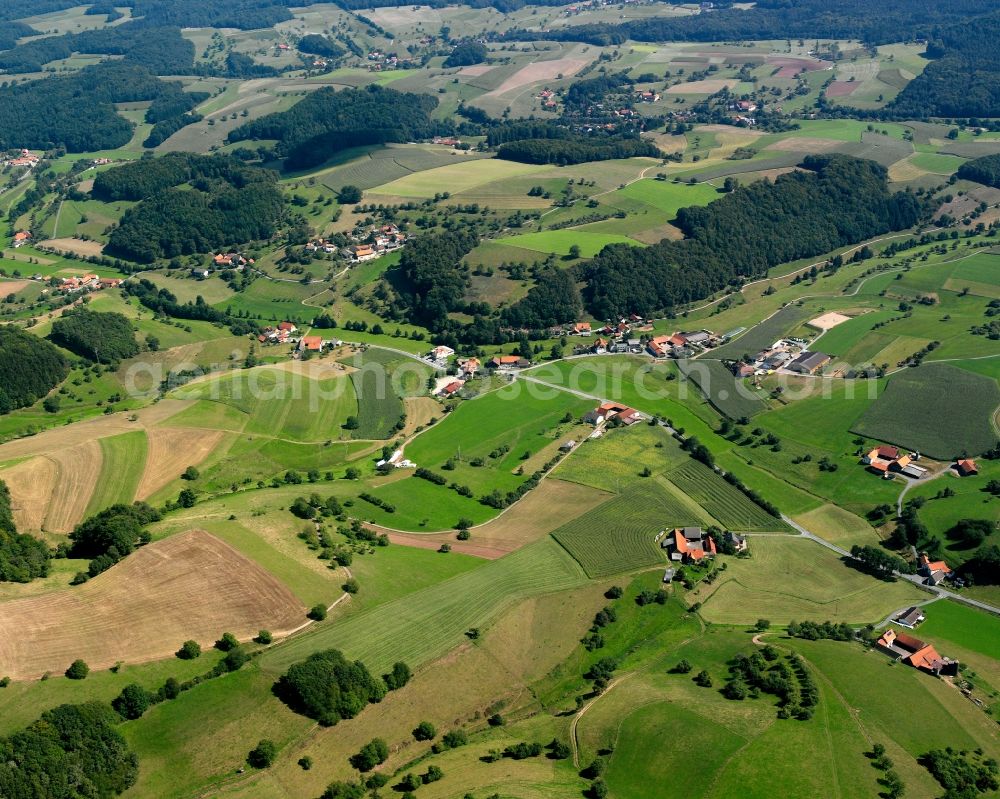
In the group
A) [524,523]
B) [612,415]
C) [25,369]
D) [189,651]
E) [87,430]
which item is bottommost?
[524,523]

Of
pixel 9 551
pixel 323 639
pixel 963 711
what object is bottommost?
pixel 963 711

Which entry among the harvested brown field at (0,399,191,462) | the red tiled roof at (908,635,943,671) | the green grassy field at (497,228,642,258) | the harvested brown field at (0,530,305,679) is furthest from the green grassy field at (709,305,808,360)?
the harvested brown field at (0,530,305,679)

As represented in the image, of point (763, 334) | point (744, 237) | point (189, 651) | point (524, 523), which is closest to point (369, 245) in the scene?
point (744, 237)

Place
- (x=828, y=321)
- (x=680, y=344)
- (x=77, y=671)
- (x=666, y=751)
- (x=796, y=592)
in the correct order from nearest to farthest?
1. (x=666, y=751)
2. (x=77, y=671)
3. (x=796, y=592)
4. (x=680, y=344)
5. (x=828, y=321)

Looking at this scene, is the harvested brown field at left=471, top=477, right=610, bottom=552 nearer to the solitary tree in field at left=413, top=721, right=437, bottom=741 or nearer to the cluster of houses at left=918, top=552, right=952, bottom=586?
the solitary tree in field at left=413, top=721, right=437, bottom=741

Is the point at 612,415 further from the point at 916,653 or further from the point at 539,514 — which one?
the point at 916,653

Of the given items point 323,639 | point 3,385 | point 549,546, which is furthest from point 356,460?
point 3,385

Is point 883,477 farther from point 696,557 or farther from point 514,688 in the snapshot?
point 514,688
